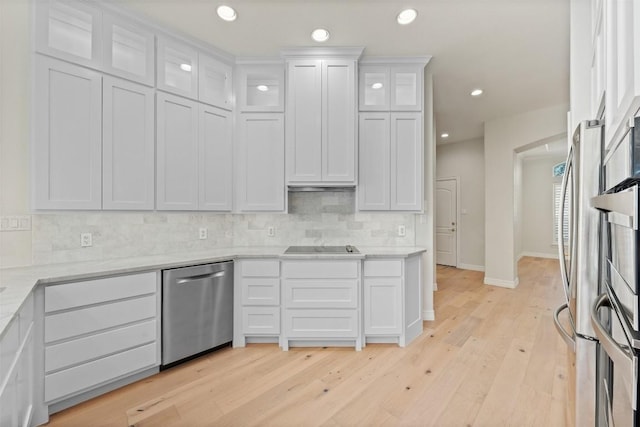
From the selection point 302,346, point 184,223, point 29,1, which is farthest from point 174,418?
point 29,1

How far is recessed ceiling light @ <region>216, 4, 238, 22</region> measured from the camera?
85.0 inches

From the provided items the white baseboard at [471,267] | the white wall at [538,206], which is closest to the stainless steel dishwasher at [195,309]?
the white baseboard at [471,267]

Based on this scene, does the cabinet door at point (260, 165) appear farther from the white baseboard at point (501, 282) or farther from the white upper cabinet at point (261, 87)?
the white baseboard at point (501, 282)

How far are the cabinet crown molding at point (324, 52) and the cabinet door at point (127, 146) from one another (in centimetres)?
136

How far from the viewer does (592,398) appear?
4.02 ft

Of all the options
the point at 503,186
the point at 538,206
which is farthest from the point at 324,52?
the point at 538,206

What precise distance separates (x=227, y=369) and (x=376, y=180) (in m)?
2.21

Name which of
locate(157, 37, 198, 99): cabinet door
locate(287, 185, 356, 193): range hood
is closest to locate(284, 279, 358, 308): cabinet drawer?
locate(287, 185, 356, 193): range hood

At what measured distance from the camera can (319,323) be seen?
2.43 meters

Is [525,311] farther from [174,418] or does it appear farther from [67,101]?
[67,101]

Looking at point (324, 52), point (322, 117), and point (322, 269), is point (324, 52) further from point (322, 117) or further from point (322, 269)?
point (322, 269)

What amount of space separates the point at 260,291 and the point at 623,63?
252 centimetres

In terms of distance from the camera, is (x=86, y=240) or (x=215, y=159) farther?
(x=215, y=159)

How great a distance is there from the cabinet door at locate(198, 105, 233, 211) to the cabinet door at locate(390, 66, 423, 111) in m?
1.78
